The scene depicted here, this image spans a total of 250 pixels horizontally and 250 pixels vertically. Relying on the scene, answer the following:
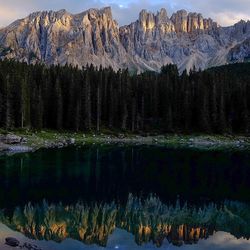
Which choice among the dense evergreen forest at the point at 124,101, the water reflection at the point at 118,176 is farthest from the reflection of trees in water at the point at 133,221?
the dense evergreen forest at the point at 124,101

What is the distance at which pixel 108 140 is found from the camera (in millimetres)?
118625

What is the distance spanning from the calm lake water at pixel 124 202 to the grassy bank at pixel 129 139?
25.4 metres

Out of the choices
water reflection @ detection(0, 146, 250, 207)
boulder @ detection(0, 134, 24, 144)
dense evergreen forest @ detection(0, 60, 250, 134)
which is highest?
dense evergreen forest @ detection(0, 60, 250, 134)

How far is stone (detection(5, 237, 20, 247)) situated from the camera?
2738 cm

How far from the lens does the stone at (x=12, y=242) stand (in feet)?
89.8

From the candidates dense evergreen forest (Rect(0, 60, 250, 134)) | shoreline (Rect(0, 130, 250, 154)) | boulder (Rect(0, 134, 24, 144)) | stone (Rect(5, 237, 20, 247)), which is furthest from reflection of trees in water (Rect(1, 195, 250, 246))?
dense evergreen forest (Rect(0, 60, 250, 134))

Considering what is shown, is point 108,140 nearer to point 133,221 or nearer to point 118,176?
point 118,176

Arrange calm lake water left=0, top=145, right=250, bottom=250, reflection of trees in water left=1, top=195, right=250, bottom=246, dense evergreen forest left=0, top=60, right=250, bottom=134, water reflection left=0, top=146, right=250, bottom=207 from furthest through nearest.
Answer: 1. dense evergreen forest left=0, top=60, right=250, bottom=134
2. water reflection left=0, top=146, right=250, bottom=207
3. reflection of trees in water left=1, top=195, right=250, bottom=246
4. calm lake water left=0, top=145, right=250, bottom=250

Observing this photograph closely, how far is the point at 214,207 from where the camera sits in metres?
44.0

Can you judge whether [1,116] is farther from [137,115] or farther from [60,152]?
[137,115]

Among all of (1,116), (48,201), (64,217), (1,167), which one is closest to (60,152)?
(1,167)

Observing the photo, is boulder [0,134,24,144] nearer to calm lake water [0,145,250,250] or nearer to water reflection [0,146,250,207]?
water reflection [0,146,250,207]

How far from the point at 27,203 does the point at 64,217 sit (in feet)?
22.1

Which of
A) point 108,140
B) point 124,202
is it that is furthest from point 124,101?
point 124,202
